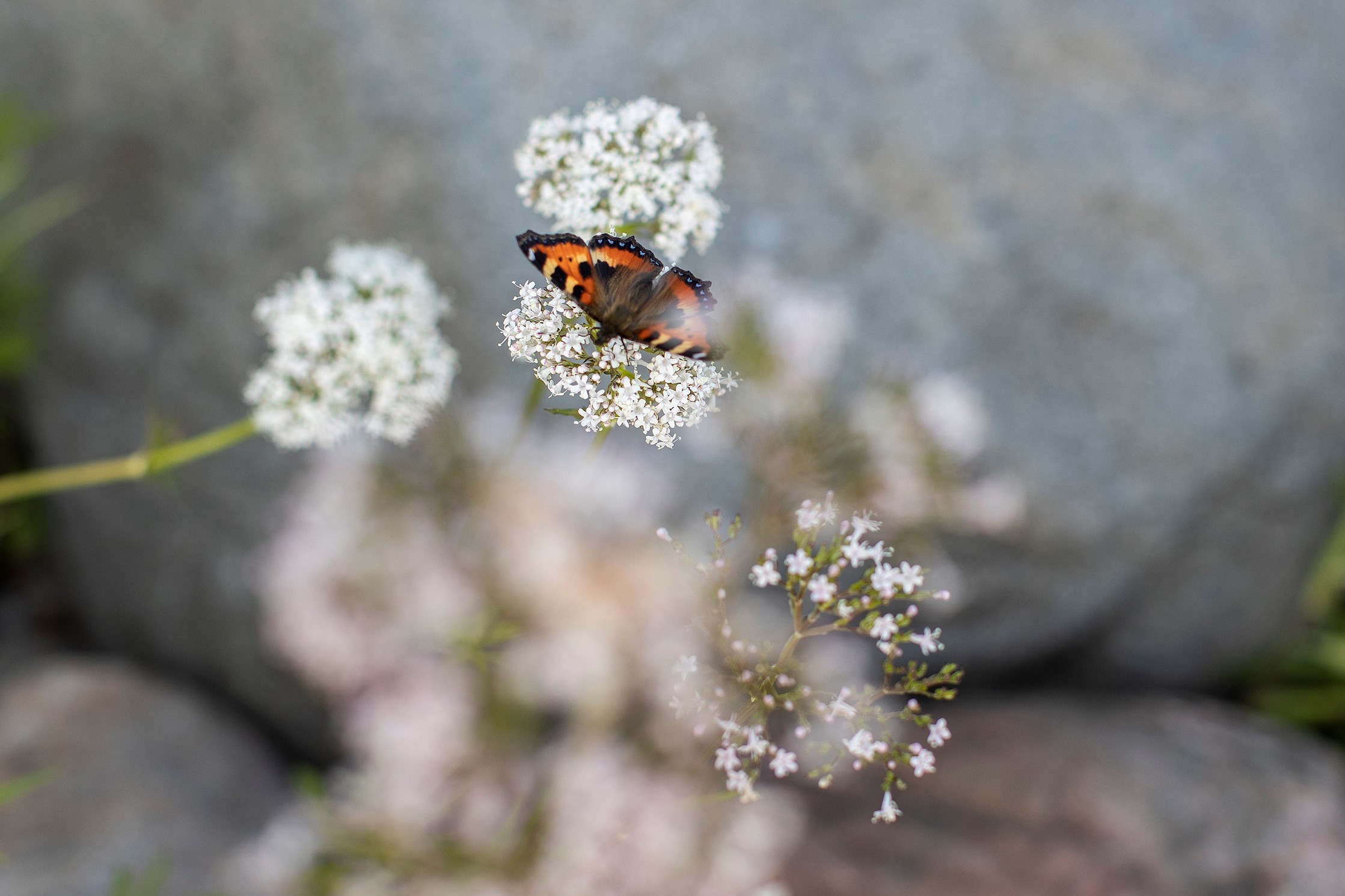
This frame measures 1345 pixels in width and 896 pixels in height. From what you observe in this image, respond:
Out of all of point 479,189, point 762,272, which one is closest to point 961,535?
point 762,272

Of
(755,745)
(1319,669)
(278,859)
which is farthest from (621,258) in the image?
(1319,669)

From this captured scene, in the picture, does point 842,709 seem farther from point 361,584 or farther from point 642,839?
point 361,584

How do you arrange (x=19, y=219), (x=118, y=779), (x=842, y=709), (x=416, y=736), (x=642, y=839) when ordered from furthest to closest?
(x=19, y=219) < (x=118, y=779) < (x=416, y=736) < (x=642, y=839) < (x=842, y=709)

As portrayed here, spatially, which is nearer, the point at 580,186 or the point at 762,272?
the point at 580,186

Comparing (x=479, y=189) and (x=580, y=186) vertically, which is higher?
(x=479, y=189)

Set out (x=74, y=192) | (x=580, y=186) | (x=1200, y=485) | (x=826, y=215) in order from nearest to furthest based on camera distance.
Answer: (x=580, y=186) → (x=826, y=215) → (x=1200, y=485) → (x=74, y=192)

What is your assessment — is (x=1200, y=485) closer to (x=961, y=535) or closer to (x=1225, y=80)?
(x=961, y=535)

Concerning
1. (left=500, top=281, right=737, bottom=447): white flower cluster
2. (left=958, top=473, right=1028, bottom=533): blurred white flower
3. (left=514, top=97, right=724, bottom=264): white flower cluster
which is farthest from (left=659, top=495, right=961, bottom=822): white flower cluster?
(left=958, top=473, right=1028, bottom=533): blurred white flower
